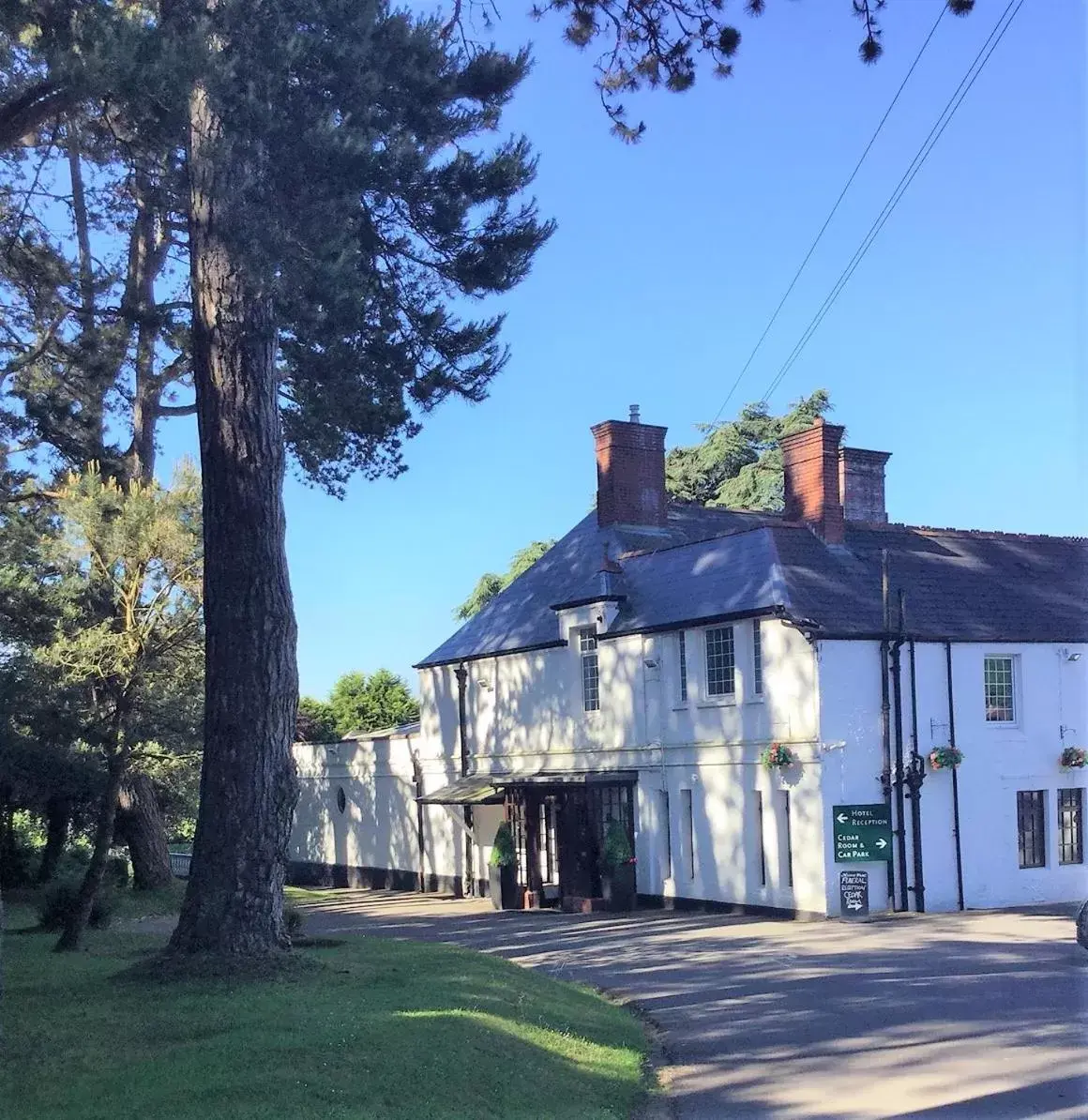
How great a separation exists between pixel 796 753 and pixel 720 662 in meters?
2.80

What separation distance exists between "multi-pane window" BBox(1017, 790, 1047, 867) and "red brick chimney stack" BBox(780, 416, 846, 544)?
233 inches

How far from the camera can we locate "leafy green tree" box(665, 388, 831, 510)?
4522 centimetres

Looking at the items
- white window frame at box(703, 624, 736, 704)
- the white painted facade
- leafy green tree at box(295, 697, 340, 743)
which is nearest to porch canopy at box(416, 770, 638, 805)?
the white painted facade

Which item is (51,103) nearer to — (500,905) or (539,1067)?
(539,1067)

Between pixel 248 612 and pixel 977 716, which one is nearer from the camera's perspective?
pixel 248 612

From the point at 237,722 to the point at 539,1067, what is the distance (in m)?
5.00

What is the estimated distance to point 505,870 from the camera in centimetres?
2873

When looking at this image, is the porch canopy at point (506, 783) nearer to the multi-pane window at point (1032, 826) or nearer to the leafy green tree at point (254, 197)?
the multi-pane window at point (1032, 826)

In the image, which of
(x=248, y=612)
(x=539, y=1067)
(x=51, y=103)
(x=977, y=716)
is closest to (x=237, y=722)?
(x=248, y=612)

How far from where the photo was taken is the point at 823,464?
1025 inches

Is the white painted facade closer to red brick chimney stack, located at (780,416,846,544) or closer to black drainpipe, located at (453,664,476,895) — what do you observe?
red brick chimney stack, located at (780,416,846,544)

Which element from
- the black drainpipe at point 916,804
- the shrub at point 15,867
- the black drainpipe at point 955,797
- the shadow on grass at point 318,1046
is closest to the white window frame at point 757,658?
the black drainpipe at point 916,804

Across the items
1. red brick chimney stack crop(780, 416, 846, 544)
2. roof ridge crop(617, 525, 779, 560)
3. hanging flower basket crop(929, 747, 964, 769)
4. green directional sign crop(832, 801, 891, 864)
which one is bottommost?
green directional sign crop(832, 801, 891, 864)

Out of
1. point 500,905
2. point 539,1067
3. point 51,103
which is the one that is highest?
point 51,103
